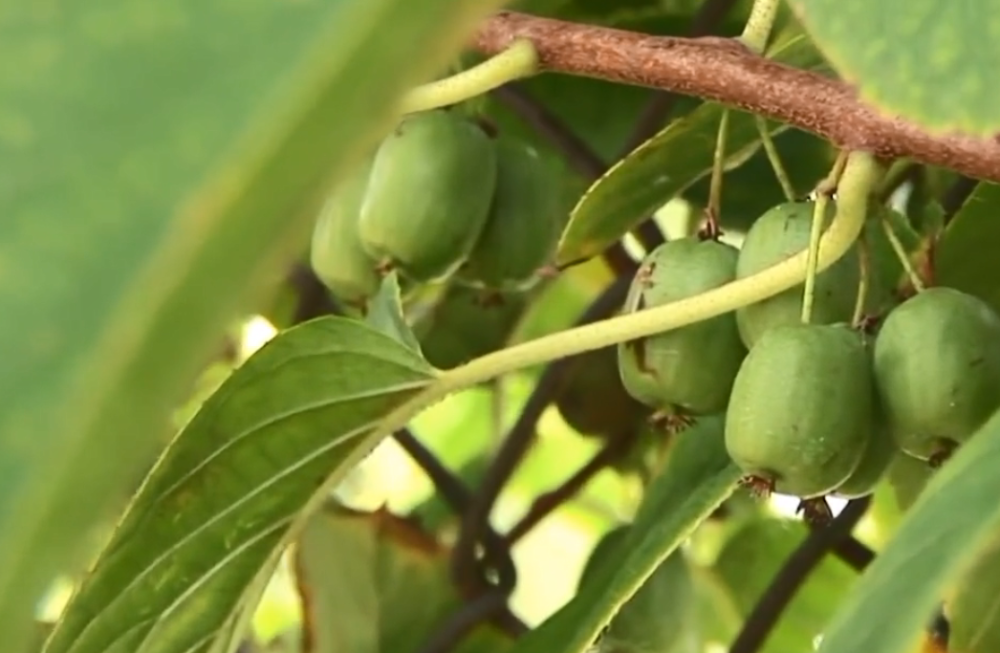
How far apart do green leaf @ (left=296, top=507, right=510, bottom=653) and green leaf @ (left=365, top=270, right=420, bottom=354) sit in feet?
0.42

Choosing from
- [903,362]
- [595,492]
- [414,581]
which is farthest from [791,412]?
[595,492]

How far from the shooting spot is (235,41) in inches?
4.7

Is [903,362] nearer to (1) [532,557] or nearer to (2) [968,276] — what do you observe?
(2) [968,276]

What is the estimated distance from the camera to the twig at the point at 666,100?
612mm

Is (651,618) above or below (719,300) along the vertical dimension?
below

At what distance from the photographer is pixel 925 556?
0.24 metres

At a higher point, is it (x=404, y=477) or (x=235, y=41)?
(x=235, y=41)

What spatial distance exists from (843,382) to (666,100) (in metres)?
0.25

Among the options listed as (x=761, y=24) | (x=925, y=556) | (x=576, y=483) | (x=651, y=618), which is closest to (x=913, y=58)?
(x=925, y=556)

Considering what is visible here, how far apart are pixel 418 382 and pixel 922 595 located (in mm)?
270

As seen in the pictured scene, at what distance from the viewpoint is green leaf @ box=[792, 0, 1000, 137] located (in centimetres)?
24

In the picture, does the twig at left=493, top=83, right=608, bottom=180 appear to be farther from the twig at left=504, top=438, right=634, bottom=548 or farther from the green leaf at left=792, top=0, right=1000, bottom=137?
the green leaf at left=792, top=0, right=1000, bottom=137

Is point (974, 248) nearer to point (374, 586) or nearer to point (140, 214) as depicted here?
point (374, 586)

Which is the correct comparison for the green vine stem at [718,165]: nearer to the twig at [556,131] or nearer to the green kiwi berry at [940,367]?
the green kiwi berry at [940,367]
